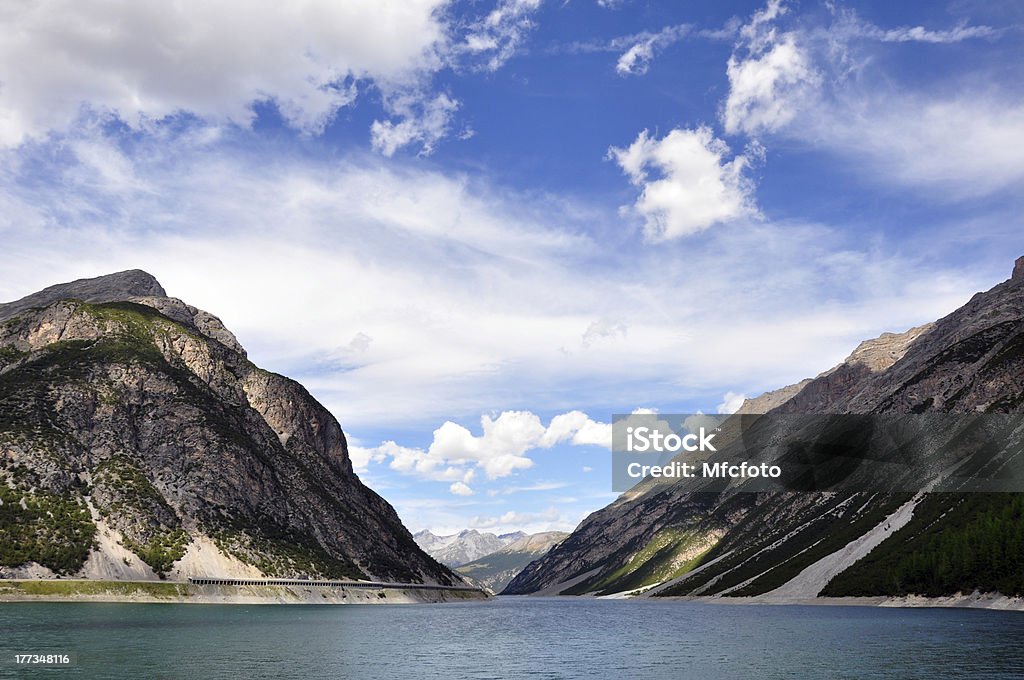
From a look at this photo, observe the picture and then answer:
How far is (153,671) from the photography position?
73875 millimetres

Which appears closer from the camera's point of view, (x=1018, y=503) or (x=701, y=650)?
(x=701, y=650)

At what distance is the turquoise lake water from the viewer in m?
78.9

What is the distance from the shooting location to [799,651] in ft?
330

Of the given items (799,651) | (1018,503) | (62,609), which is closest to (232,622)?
(62,609)

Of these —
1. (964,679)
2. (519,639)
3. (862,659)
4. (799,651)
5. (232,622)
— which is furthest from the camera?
(232,622)

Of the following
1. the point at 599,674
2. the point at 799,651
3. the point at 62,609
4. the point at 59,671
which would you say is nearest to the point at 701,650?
the point at 799,651

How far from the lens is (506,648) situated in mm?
110562

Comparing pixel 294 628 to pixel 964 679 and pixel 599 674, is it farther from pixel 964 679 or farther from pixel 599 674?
pixel 964 679

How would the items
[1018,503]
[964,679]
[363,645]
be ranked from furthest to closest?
[1018,503]
[363,645]
[964,679]

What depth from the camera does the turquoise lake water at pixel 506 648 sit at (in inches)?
3105

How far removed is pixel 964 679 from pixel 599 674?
32853 millimetres

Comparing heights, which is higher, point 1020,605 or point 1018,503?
point 1018,503

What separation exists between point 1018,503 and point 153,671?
656ft

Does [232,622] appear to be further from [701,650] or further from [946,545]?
[946,545]
